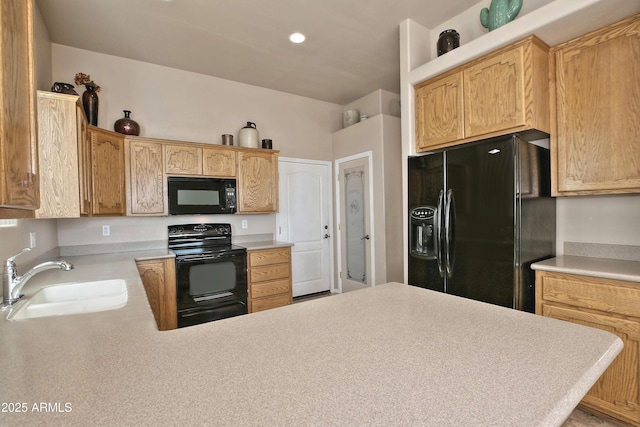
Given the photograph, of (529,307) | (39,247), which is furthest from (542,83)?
(39,247)

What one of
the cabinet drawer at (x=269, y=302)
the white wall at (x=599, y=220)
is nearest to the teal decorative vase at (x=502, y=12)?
the white wall at (x=599, y=220)

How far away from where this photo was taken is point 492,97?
2.21 meters

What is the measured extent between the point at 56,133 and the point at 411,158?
8.65 ft

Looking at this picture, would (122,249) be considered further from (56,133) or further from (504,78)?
(504,78)

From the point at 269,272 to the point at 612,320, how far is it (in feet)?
9.46

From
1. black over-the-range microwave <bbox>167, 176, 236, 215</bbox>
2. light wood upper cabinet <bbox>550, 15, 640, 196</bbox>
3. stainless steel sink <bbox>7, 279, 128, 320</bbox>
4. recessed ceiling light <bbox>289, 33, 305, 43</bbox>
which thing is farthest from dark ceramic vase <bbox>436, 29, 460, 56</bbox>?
stainless steel sink <bbox>7, 279, 128, 320</bbox>

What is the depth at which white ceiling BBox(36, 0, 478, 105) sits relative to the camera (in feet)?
8.33

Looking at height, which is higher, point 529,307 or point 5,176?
point 5,176

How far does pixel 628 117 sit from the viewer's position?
1936mm

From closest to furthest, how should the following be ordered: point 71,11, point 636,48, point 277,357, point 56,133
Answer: point 277,357
point 636,48
point 56,133
point 71,11

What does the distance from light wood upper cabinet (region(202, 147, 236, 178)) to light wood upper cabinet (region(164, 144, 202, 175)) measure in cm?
6

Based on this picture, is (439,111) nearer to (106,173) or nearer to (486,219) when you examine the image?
(486,219)

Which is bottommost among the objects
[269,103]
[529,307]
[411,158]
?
[529,307]

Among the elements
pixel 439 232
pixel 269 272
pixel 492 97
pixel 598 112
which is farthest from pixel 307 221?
pixel 598 112
